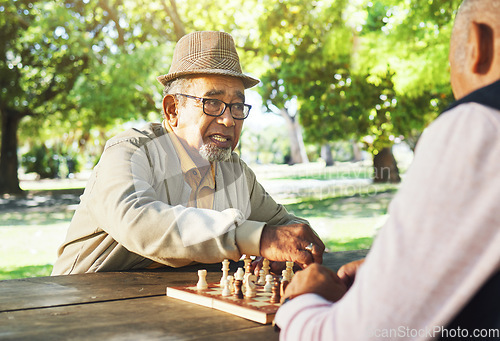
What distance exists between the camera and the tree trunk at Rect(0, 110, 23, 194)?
61.2ft

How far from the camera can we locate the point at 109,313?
158 centimetres

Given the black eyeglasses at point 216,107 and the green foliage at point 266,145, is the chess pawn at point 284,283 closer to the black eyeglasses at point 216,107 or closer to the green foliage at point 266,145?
the black eyeglasses at point 216,107

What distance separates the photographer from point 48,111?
63.1 feet

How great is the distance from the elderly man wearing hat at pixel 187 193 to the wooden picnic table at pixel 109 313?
20 centimetres

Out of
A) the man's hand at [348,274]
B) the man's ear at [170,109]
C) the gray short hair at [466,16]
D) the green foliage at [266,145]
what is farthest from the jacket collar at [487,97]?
the green foliage at [266,145]

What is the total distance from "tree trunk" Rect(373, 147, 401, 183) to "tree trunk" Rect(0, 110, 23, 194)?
1354 centimetres

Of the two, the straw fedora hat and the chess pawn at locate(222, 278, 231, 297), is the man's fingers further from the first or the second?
the straw fedora hat

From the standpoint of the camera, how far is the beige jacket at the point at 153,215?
77.7 inches

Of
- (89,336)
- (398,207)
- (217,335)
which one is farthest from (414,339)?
(89,336)

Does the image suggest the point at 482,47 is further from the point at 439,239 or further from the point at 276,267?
the point at 276,267

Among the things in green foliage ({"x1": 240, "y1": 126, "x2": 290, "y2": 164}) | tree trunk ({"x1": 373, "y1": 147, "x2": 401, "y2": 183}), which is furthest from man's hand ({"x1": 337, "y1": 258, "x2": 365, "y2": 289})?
green foliage ({"x1": 240, "y1": 126, "x2": 290, "y2": 164})

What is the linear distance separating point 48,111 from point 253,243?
19.0 meters

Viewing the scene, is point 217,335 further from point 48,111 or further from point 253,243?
point 48,111

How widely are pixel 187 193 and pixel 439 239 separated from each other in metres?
1.95
